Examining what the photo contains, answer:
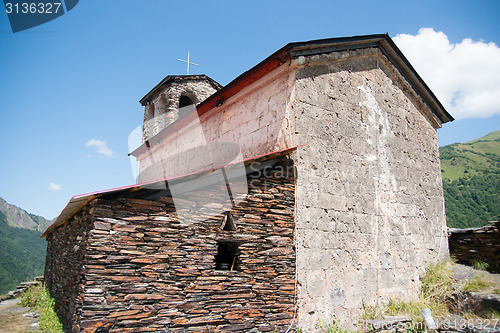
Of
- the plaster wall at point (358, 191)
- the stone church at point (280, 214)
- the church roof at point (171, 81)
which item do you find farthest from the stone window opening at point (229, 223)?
the church roof at point (171, 81)

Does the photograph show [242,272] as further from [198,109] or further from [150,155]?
[150,155]

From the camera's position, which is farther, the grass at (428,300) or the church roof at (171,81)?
the church roof at (171,81)

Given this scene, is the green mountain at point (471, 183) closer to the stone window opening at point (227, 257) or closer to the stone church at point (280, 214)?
the stone church at point (280, 214)

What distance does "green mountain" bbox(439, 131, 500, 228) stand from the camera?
102 ft

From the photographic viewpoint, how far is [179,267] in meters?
4.50

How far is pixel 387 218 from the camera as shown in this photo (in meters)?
6.97

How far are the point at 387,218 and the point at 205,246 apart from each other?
4.15 meters

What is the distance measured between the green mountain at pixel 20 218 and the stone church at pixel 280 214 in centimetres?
5707

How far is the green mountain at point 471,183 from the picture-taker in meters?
31.2

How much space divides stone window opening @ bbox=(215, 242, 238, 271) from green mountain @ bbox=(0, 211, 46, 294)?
98.6ft

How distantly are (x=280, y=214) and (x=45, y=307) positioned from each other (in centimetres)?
588

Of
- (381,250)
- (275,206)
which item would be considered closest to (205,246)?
(275,206)

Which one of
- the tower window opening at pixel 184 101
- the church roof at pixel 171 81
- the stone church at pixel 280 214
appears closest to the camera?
the stone church at pixel 280 214

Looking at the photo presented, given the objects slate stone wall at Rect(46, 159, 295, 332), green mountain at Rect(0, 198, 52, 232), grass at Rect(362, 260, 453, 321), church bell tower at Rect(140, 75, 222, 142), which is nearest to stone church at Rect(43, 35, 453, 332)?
slate stone wall at Rect(46, 159, 295, 332)
